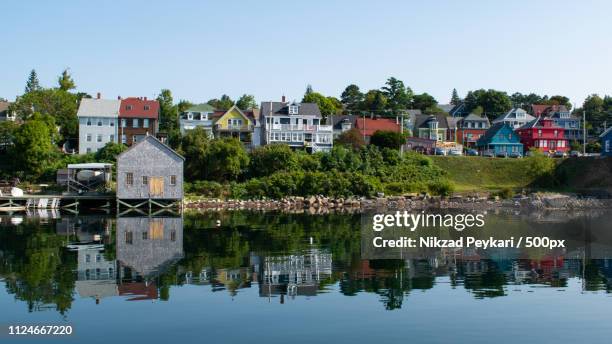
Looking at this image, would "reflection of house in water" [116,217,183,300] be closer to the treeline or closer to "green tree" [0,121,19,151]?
the treeline

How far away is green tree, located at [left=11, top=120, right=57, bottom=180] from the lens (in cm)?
6712

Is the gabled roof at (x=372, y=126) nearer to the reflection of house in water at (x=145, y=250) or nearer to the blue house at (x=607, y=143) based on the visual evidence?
the blue house at (x=607, y=143)

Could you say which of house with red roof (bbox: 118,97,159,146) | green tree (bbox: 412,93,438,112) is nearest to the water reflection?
house with red roof (bbox: 118,97,159,146)

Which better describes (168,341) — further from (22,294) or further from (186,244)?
(186,244)

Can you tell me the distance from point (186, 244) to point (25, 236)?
414 inches

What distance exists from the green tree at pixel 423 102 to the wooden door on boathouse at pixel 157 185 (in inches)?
3383

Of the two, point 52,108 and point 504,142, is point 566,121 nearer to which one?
point 504,142

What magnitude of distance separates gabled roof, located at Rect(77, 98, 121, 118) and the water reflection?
130 feet

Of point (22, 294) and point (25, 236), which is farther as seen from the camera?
point (25, 236)

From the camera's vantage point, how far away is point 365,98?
125 metres

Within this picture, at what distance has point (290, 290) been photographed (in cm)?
2361

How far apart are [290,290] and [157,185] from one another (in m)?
36.5

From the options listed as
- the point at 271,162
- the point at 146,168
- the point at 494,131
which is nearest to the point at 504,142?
the point at 494,131

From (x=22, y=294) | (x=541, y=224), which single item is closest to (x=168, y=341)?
(x=22, y=294)
